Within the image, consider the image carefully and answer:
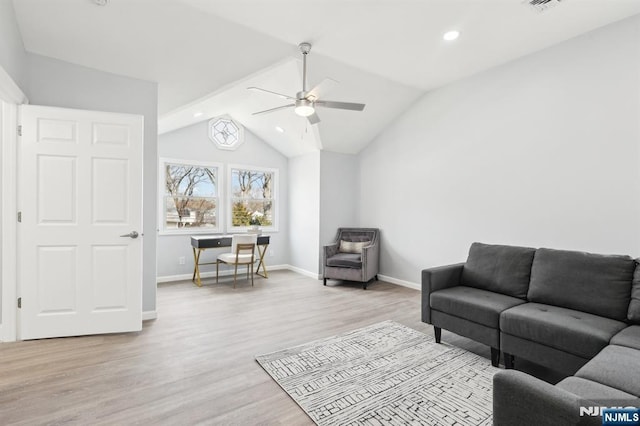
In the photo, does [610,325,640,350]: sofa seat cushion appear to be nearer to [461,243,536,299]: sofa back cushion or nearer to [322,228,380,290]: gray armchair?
[461,243,536,299]: sofa back cushion

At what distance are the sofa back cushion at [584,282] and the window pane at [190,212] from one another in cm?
529

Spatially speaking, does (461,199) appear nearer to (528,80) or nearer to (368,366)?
(528,80)

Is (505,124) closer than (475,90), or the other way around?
(505,124)

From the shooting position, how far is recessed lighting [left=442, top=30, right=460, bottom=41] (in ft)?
10.4

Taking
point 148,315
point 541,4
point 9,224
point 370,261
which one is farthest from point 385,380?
point 9,224

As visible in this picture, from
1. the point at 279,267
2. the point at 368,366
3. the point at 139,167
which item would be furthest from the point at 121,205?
the point at 279,267

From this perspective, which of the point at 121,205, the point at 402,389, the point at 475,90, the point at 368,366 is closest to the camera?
the point at 402,389

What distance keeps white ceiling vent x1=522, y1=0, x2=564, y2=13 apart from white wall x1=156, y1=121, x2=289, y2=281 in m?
4.87

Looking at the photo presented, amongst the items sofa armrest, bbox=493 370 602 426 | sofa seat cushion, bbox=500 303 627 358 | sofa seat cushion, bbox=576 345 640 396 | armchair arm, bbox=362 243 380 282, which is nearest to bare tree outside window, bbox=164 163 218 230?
armchair arm, bbox=362 243 380 282

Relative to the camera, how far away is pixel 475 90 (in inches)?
163

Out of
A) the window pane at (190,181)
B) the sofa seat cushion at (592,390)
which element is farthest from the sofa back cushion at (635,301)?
the window pane at (190,181)

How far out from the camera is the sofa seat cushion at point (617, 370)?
1420 mm

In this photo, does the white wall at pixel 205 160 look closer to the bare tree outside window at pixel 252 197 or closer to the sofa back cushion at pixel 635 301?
the bare tree outside window at pixel 252 197

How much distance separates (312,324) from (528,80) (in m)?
3.84
